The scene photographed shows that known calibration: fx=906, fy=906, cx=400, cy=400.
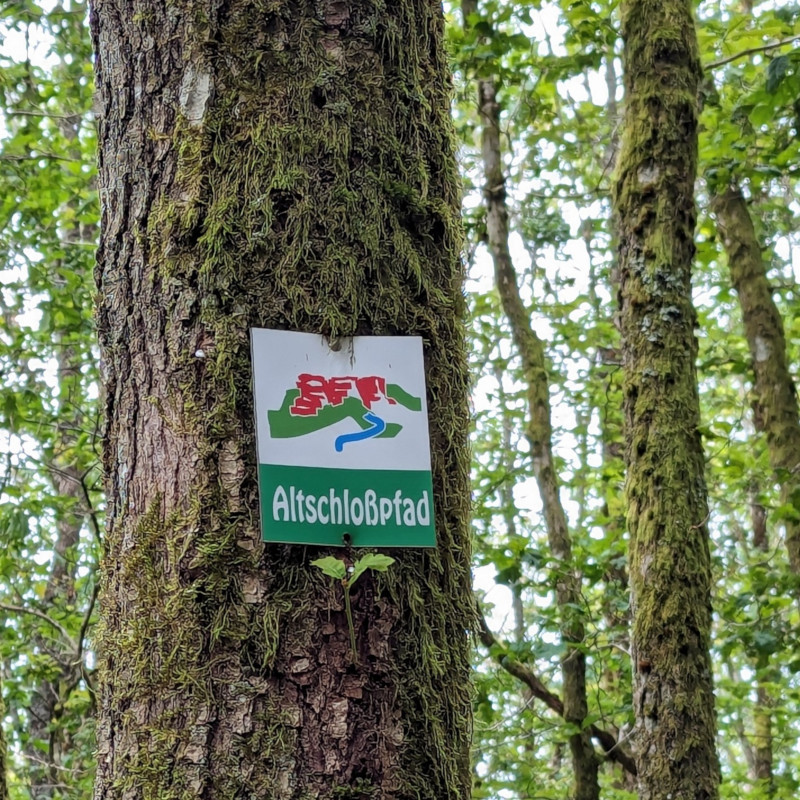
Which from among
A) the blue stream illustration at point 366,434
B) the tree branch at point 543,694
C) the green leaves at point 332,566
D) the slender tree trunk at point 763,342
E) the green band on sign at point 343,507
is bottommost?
the tree branch at point 543,694

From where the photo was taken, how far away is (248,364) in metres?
1.19

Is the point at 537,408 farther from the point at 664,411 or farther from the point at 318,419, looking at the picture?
the point at 318,419

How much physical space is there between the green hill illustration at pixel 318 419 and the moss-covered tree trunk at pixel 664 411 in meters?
2.77

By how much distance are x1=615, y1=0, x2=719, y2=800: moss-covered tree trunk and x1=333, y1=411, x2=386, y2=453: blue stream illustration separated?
2.76 meters

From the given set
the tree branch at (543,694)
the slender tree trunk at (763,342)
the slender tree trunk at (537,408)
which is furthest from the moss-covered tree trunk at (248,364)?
the slender tree trunk at (763,342)

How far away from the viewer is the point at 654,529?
3756 millimetres

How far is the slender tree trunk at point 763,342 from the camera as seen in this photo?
6078 millimetres

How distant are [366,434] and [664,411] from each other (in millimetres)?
2884

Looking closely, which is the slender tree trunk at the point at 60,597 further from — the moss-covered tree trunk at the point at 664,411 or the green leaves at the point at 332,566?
the green leaves at the point at 332,566

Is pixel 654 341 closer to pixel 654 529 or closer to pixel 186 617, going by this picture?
pixel 654 529

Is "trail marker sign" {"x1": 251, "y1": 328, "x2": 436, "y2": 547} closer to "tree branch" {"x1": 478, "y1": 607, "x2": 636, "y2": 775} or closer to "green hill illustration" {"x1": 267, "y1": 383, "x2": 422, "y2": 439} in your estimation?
"green hill illustration" {"x1": 267, "y1": 383, "x2": 422, "y2": 439}

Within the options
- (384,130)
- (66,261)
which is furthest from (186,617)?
(66,261)

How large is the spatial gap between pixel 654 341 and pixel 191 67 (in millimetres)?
2948

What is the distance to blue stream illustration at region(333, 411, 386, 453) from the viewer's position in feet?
3.86
